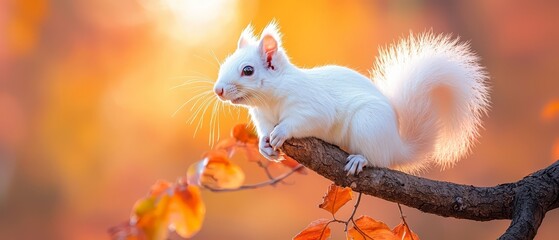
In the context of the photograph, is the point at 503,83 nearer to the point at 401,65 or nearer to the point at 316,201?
the point at 316,201

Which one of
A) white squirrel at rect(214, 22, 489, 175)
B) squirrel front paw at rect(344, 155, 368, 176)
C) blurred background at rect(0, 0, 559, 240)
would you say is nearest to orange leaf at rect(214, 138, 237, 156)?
white squirrel at rect(214, 22, 489, 175)

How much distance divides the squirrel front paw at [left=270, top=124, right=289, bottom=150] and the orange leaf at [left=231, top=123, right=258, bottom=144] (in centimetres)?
28

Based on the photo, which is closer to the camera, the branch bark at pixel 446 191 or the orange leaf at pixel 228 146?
the branch bark at pixel 446 191

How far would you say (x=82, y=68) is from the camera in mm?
2756

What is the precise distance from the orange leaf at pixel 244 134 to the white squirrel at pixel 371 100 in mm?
116

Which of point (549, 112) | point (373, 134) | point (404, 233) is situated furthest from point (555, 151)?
point (373, 134)

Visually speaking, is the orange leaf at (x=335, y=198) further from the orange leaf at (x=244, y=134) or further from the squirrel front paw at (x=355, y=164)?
the orange leaf at (x=244, y=134)

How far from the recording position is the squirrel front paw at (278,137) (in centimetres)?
119

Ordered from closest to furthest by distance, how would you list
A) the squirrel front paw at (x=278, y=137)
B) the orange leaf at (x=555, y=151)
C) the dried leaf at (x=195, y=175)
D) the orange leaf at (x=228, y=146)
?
1. the squirrel front paw at (x=278, y=137)
2. the dried leaf at (x=195, y=175)
3. the orange leaf at (x=228, y=146)
4. the orange leaf at (x=555, y=151)

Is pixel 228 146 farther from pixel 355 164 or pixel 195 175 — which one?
pixel 355 164

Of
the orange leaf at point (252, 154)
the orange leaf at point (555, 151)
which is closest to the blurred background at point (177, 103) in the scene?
the orange leaf at point (555, 151)

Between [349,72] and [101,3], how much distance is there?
1718 millimetres

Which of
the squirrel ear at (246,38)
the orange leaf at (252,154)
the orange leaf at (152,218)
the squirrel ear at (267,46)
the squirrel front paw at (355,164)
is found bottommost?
the orange leaf at (152,218)

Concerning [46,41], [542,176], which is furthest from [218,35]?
[542,176]
